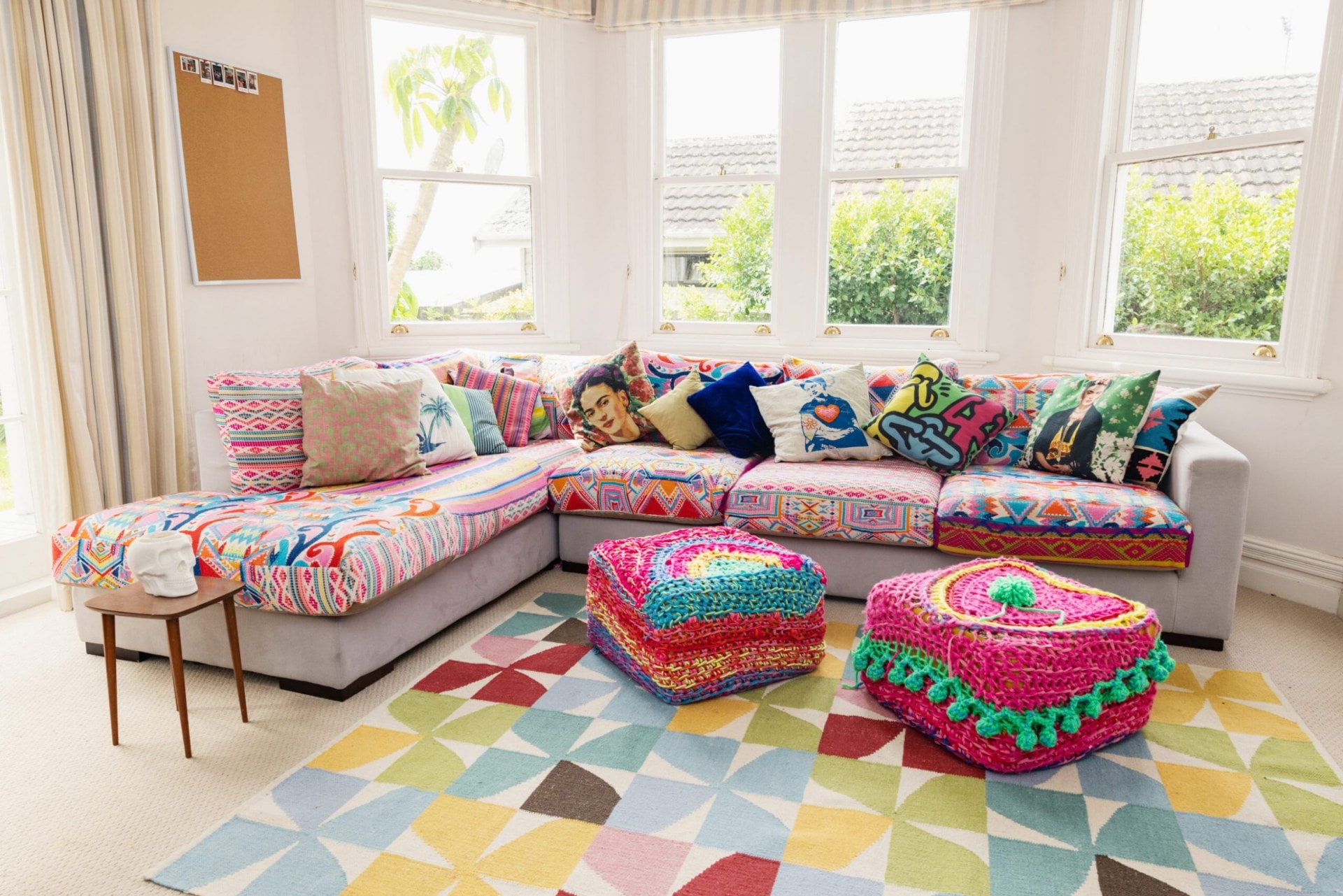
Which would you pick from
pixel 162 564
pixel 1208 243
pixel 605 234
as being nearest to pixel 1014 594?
pixel 162 564

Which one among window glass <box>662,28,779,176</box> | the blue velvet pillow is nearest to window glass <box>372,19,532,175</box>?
window glass <box>662,28,779,176</box>

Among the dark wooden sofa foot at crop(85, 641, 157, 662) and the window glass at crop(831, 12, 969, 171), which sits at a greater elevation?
the window glass at crop(831, 12, 969, 171)

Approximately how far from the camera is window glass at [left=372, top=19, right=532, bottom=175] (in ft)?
15.0

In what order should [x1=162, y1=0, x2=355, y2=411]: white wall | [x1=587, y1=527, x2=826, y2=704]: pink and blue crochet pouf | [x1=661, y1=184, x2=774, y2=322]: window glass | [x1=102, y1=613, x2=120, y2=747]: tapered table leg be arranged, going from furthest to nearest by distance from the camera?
1. [x1=661, y1=184, x2=774, y2=322]: window glass
2. [x1=162, y1=0, x2=355, y2=411]: white wall
3. [x1=587, y1=527, x2=826, y2=704]: pink and blue crochet pouf
4. [x1=102, y1=613, x2=120, y2=747]: tapered table leg

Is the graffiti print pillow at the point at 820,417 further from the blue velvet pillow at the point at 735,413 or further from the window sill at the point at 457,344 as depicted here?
the window sill at the point at 457,344

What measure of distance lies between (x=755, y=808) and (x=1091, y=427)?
2013 millimetres

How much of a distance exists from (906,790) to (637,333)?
328 centimetres

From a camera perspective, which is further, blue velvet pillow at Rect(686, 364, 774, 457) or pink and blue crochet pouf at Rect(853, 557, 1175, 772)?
blue velvet pillow at Rect(686, 364, 774, 457)

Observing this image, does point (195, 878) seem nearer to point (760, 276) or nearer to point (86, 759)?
point (86, 759)

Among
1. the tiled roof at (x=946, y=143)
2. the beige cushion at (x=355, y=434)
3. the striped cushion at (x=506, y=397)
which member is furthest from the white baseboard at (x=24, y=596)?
the tiled roof at (x=946, y=143)

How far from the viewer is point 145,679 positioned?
2760 millimetres

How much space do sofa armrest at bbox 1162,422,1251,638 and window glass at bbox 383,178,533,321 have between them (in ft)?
11.0

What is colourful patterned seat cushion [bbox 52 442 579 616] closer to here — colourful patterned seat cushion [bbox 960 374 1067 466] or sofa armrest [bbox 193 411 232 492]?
sofa armrest [bbox 193 411 232 492]

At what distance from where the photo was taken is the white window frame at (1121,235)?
330 cm
